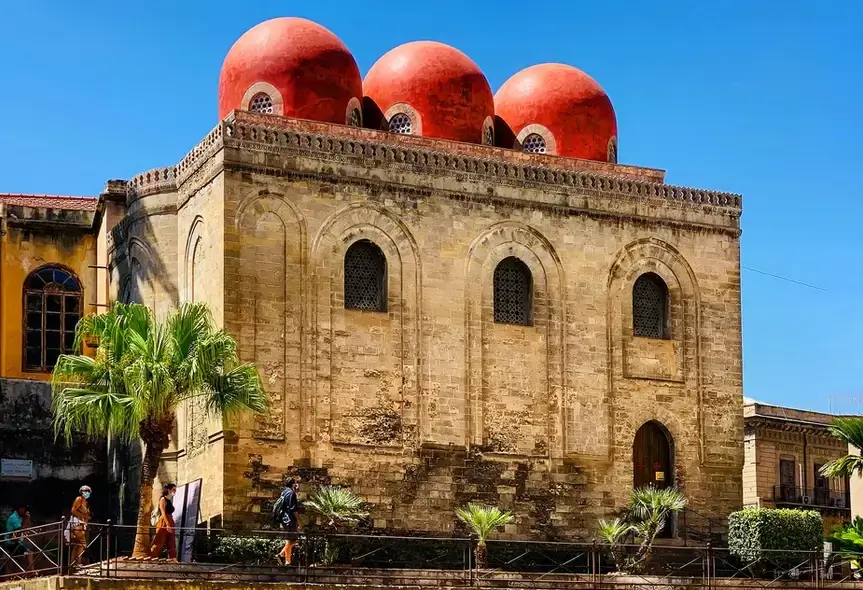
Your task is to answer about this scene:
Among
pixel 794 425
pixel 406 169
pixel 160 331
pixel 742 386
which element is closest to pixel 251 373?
pixel 160 331

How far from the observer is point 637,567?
28766mm

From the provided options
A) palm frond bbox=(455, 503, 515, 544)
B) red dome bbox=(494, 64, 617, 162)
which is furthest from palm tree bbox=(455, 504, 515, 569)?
red dome bbox=(494, 64, 617, 162)

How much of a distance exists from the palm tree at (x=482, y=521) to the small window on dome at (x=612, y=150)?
869 cm

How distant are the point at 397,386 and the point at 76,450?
6.65 metres

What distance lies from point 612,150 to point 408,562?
423 inches

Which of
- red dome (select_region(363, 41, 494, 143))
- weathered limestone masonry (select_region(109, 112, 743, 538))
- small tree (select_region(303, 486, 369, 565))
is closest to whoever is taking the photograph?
small tree (select_region(303, 486, 369, 565))

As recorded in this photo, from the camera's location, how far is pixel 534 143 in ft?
111

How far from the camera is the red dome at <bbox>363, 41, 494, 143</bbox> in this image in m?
32.4

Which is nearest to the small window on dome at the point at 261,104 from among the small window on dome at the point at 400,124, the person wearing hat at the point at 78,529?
the small window on dome at the point at 400,124

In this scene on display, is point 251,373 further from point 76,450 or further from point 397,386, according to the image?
point 76,450

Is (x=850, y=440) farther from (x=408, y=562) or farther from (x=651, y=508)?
(x=408, y=562)

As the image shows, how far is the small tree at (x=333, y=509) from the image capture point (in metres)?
27.3

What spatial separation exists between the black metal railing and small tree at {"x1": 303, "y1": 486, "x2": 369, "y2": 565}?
0.08 m

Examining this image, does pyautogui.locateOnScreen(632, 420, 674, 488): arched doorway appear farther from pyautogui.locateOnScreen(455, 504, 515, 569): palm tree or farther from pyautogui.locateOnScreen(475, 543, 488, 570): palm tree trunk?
pyautogui.locateOnScreen(475, 543, 488, 570): palm tree trunk
